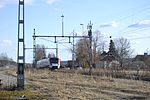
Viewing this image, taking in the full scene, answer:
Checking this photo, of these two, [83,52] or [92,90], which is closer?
[92,90]

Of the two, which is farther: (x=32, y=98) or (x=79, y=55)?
(x=79, y=55)

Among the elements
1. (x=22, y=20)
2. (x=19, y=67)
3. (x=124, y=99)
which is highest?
(x=22, y=20)

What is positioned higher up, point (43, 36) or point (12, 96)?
point (43, 36)

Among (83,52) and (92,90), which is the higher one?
(83,52)

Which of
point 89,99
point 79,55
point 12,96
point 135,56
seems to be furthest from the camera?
point 135,56

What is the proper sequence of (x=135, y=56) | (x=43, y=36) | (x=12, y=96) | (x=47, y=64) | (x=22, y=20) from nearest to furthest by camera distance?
(x=12, y=96), (x=22, y=20), (x=43, y=36), (x=47, y=64), (x=135, y=56)

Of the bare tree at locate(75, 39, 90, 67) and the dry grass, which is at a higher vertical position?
the bare tree at locate(75, 39, 90, 67)

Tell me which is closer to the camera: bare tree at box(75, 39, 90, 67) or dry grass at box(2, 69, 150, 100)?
dry grass at box(2, 69, 150, 100)

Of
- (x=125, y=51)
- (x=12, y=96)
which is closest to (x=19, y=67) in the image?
(x=12, y=96)

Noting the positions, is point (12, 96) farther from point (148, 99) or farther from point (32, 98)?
point (148, 99)

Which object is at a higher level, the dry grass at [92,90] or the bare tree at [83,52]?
the bare tree at [83,52]

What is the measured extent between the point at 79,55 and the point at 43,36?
3908 cm

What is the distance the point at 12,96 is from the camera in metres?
21.4

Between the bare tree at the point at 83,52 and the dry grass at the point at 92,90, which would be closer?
the dry grass at the point at 92,90
